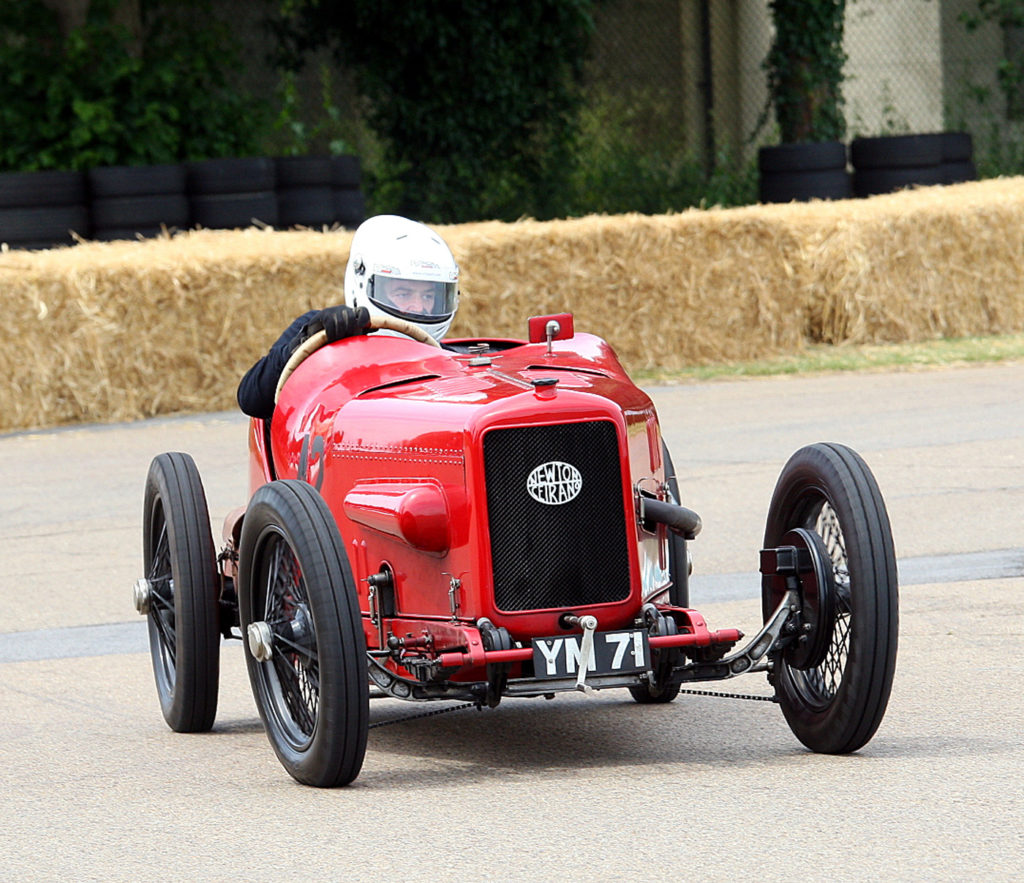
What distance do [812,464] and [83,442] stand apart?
29.4 feet

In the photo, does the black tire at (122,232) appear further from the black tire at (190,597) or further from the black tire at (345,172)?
the black tire at (190,597)

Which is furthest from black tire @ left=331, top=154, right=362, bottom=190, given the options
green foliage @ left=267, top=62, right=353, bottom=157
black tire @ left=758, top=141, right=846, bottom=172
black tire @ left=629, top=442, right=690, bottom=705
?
black tire @ left=629, top=442, right=690, bottom=705

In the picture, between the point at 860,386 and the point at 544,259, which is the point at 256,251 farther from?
the point at 860,386

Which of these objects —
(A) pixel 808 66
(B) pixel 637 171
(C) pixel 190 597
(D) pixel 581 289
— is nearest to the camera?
(C) pixel 190 597

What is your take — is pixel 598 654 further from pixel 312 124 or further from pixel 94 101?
pixel 312 124

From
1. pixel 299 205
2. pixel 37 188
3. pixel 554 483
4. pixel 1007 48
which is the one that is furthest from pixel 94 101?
pixel 554 483

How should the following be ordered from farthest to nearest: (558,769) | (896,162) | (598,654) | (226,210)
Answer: (896,162) < (226,210) < (558,769) < (598,654)

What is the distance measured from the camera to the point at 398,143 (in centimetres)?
2244

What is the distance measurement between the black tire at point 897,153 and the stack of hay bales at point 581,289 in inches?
65.9

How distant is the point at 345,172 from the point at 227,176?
168 cm

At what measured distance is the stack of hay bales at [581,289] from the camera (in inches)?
537

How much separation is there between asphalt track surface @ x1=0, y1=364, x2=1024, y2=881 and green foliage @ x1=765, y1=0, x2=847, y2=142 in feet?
42.3

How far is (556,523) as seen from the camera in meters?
4.66

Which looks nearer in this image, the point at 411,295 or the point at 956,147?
the point at 411,295
